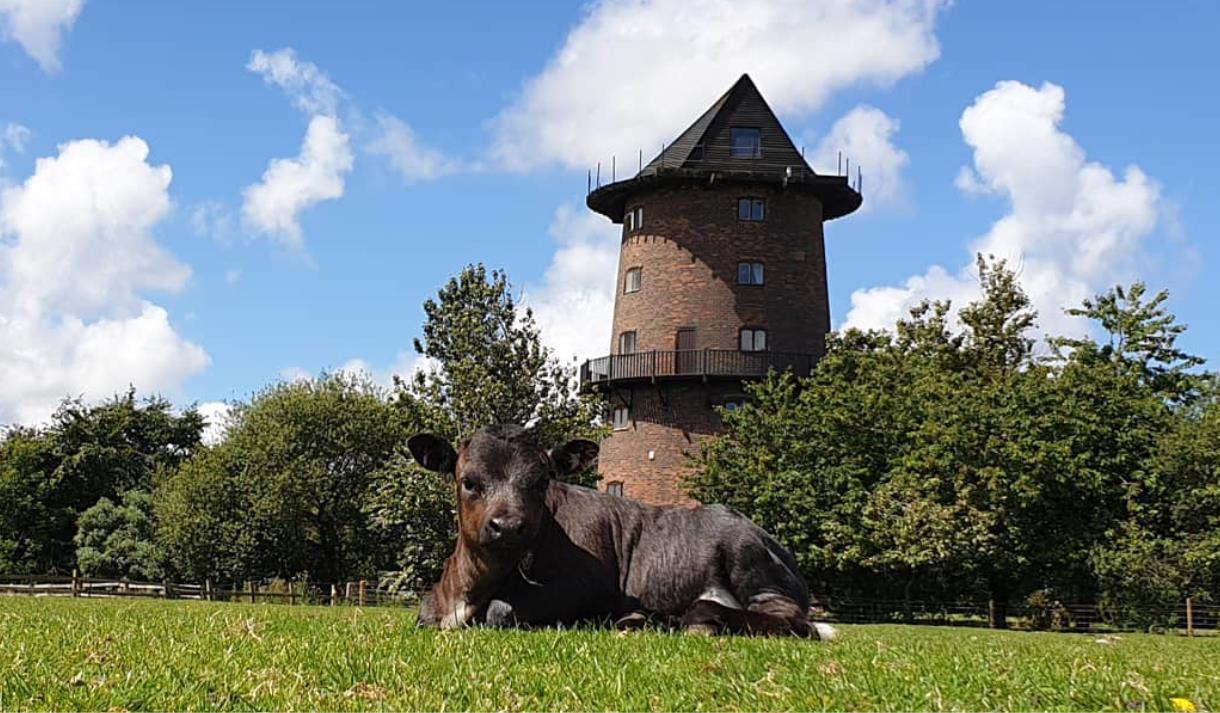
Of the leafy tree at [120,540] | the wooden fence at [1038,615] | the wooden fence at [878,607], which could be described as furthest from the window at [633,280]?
the leafy tree at [120,540]

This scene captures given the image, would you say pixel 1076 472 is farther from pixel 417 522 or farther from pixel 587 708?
pixel 587 708

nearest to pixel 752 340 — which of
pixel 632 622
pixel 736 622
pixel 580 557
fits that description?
pixel 580 557

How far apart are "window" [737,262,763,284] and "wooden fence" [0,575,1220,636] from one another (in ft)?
54.9

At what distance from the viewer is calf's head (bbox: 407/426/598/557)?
972 cm

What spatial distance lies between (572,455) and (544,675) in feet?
14.5

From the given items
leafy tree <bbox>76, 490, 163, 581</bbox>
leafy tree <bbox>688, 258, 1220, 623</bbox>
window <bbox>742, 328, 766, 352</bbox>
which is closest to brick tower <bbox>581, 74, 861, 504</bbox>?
window <bbox>742, 328, 766, 352</bbox>

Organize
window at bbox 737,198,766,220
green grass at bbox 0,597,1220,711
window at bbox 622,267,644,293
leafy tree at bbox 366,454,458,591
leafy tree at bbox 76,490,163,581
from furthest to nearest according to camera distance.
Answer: window at bbox 622,267,644,293 → leafy tree at bbox 76,490,163,581 → window at bbox 737,198,766,220 → leafy tree at bbox 366,454,458,591 → green grass at bbox 0,597,1220,711

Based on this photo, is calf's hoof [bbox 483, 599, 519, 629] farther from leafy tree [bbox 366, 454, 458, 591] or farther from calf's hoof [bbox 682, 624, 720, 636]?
leafy tree [bbox 366, 454, 458, 591]

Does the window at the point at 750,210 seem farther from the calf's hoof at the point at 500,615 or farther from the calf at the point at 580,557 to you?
the calf's hoof at the point at 500,615

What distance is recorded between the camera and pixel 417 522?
125ft

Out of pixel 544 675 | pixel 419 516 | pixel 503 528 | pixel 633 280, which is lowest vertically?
pixel 544 675

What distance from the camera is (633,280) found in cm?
5816

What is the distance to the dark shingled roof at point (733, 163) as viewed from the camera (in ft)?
185

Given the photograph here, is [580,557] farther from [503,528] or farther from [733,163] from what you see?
[733,163]
